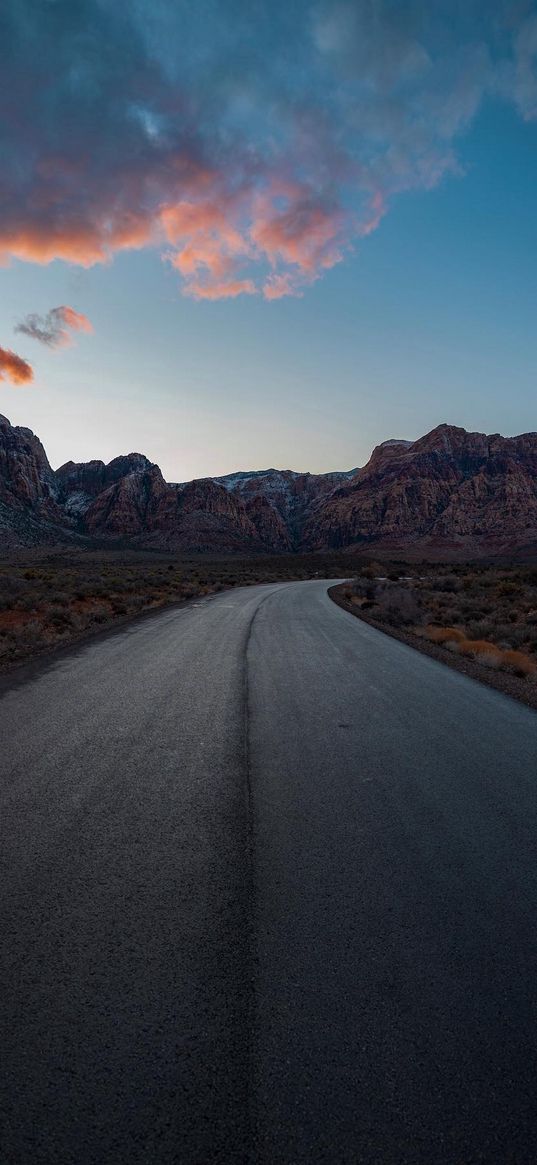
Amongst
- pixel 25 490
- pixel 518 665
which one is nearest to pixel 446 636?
pixel 518 665

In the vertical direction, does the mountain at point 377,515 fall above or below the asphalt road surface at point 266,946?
above

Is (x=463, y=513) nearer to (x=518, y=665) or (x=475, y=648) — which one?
(x=475, y=648)

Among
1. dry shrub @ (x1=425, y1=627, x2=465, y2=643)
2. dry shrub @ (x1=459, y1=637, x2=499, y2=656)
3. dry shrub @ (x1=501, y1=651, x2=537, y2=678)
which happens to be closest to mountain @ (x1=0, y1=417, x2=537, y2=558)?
dry shrub @ (x1=425, y1=627, x2=465, y2=643)

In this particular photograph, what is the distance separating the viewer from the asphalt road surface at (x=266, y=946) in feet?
6.10

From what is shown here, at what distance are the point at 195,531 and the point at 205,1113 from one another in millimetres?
180243

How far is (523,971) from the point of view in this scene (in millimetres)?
2641

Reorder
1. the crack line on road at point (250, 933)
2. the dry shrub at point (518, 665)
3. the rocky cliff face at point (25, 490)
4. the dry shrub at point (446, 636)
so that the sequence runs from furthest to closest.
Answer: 1. the rocky cliff face at point (25, 490)
2. the dry shrub at point (446, 636)
3. the dry shrub at point (518, 665)
4. the crack line on road at point (250, 933)

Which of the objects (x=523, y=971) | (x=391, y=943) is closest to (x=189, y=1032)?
(x=391, y=943)

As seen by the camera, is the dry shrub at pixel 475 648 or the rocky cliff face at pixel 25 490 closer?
the dry shrub at pixel 475 648

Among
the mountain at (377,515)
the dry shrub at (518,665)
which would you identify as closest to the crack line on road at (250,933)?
the dry shrub at (518,665)

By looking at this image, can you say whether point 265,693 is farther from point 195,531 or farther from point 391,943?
point 195,531

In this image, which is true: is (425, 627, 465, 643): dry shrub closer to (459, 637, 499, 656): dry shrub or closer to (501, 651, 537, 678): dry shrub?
(459, 637, 499, 656): dry shrub

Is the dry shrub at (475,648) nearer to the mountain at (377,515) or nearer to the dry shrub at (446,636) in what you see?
the dry shrub at (446,636)

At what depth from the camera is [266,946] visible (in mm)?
2748
